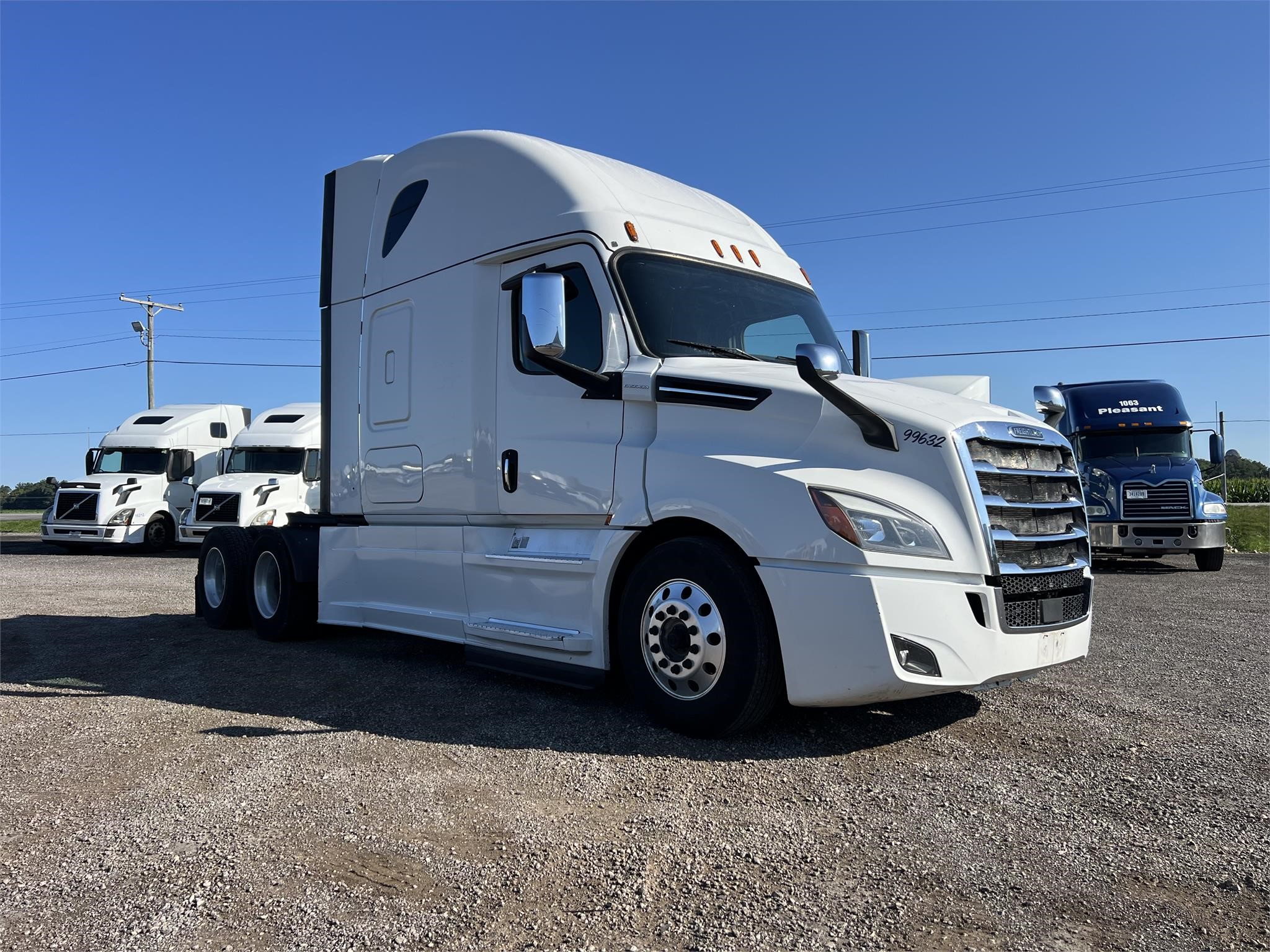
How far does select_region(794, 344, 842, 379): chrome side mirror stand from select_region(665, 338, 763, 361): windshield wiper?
0.92 m

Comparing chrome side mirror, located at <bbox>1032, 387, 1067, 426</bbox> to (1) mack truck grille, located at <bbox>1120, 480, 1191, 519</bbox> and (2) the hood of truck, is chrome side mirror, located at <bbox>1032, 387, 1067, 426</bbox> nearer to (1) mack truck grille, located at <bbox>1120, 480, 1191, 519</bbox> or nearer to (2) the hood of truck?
(1) mack truck grille, located at <bbox>1120, 480, 1191, 519</bbox>

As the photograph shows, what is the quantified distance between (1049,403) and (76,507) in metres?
21.3

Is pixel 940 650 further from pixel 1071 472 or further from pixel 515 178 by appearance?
pixel 515 178

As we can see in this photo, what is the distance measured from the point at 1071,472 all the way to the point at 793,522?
181 cm

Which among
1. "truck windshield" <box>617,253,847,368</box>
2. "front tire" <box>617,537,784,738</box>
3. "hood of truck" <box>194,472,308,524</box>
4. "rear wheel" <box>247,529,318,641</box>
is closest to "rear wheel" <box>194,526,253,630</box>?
"rear wheel" <box>247,529,318,641</box>

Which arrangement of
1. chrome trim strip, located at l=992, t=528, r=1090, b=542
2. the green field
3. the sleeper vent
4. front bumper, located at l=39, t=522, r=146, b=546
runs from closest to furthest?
chrome trim strip, located at l=992, t=528, r=1090, b=542, the sleeper vent, front bumper, located at l=39, t=522, r=146, b=546, the green field

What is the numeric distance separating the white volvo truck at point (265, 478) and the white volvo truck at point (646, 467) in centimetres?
1127

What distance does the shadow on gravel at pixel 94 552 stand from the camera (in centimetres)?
2052

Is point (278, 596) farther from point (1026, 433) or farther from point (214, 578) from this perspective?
point (1026, 433)

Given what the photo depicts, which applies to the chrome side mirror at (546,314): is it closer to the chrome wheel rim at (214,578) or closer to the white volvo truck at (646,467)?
the white volvo truck at (646,467)

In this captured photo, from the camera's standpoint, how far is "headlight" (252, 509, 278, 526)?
18141 millimetres

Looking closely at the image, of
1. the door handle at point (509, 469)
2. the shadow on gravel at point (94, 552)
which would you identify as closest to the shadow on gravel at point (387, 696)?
the door handle at point (509, 469)

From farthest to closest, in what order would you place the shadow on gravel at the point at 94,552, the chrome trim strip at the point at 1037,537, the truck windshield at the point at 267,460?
the shadow on gravel at the point at 94,552
the truck windshield at the point at 267,460
the chrome trim strip at the point at 1037,537

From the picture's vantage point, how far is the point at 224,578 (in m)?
8.93
